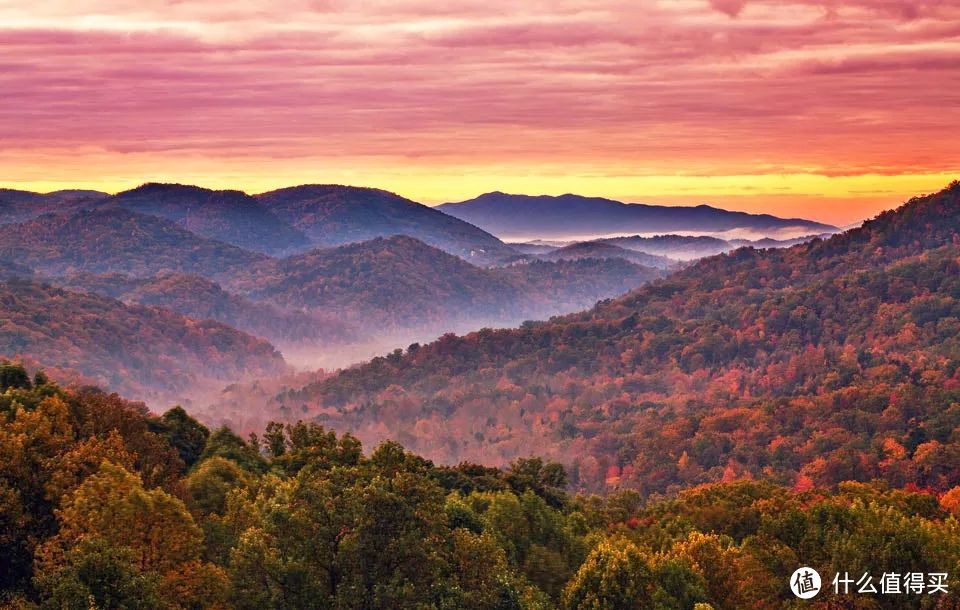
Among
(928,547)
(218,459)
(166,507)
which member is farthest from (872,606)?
(218,459)

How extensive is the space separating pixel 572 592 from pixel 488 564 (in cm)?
470

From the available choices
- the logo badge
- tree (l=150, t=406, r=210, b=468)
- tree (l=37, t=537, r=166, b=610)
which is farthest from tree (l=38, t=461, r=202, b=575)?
tree (l=150, t=406, r=210, b=468)

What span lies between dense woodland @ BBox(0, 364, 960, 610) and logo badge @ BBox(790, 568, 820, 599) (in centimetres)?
58

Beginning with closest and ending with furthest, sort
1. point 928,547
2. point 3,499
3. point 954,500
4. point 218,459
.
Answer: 1. point 3,499
2. point 928,547
3. point 218,459
4. point 954,500

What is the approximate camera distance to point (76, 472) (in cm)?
4981

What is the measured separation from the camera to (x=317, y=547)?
43.4 metres

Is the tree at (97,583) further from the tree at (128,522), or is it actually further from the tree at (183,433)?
the tree at (183,433)

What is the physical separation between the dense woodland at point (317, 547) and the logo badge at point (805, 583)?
577mm

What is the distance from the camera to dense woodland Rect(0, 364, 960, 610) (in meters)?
42.2

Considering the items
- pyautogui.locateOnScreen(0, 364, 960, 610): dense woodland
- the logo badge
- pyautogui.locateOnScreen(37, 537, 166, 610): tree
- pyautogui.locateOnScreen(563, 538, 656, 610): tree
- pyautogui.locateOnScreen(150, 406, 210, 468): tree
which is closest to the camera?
pyautogui.locateOnScreen(37, 537, 166, 610): tree

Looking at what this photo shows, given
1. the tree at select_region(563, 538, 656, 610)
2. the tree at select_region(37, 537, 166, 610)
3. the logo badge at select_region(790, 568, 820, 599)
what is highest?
the tree at select_region(37, 537, 166, 610)

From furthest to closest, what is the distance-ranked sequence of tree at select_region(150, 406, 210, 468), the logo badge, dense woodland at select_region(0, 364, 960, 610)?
1. tree at select_region(150, 406, 210, 468)
2. the logo badge
3. dense woodland at select_region(0, 364, 960, 610)

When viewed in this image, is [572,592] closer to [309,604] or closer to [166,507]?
[309,604]

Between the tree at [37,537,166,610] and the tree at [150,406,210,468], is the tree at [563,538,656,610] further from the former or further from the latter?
the tree at [150,406,210,468]
